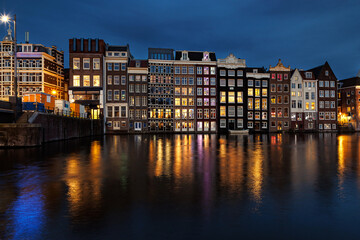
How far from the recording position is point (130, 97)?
75188 mm

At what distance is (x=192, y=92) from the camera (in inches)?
3123

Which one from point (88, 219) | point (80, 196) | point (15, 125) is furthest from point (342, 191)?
point (15, 125)

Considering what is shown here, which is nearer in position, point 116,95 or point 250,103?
point 116,95

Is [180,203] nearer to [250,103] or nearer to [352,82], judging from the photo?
[250,103]

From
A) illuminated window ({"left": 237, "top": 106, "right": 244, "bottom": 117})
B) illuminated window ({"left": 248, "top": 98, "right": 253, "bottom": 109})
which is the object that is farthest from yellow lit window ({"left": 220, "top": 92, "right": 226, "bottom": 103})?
illuminated window ({"left": 248, "top": 98, "right": 253, "bottom": 109})

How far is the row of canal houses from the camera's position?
2805 inches

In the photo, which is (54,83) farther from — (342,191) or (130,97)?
(342,191)

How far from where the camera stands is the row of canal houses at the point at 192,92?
7125 centimetres

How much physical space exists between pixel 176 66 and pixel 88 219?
7278 cm

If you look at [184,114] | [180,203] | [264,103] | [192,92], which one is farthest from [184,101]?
[180,203]

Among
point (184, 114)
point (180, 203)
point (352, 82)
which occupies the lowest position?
point (180, 203)

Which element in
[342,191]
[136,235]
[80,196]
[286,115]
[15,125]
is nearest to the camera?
[136,235]

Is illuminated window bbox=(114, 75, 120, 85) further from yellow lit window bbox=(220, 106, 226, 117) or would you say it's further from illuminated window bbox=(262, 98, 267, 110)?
illuminated window bbox=(262, 98, 267, 110)

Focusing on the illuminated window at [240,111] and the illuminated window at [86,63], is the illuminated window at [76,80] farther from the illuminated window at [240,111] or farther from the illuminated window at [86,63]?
the illuminated window at [240,111]
